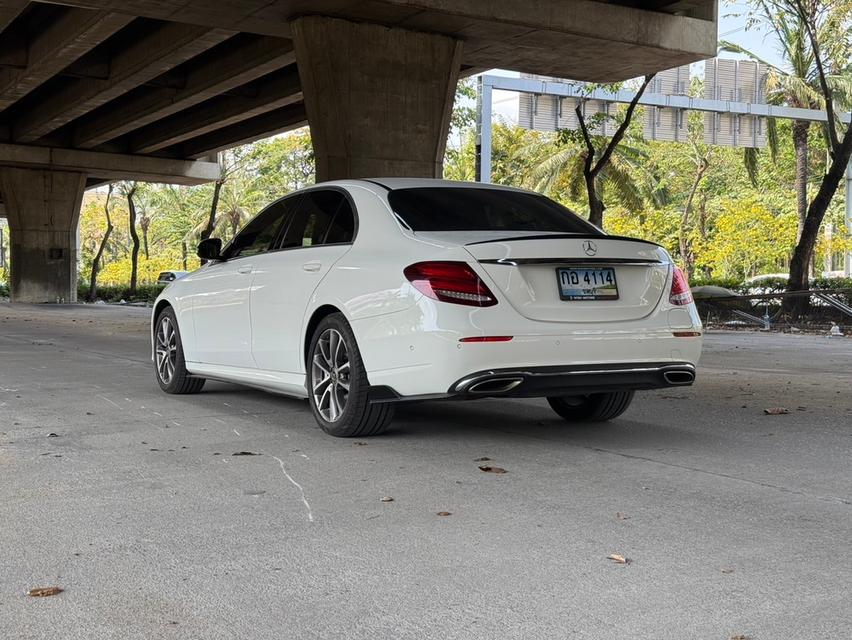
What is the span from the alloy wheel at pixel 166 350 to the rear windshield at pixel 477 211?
2.91 metres

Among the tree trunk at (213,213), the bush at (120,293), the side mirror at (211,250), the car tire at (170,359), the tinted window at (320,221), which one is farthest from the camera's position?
the bush at (120,293)

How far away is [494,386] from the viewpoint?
571 cm

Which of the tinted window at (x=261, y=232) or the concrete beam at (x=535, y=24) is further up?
the concrete beam at (x=535, y=24)

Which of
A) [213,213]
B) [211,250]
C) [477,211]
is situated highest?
[213,213]

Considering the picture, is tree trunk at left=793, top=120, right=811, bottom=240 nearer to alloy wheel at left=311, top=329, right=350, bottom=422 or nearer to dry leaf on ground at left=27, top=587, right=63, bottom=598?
alloy wheel at left=311, top=329, right=350, bottom=422

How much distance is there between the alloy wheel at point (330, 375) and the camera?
21.1 ft

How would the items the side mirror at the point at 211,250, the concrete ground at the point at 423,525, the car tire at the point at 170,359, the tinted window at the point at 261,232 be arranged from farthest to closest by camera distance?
the car tire at the point at 170,359
the side mirror at the point at 211,250
the tinted window at the point at 261,232
the concrete ground at the point at 423,525

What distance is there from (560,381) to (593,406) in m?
1.52

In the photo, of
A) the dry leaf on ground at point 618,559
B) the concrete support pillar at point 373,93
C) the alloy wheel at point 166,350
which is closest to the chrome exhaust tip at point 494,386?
the dry leaf on ground at point 618,559

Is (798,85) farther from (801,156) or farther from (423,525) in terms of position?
(423,525)

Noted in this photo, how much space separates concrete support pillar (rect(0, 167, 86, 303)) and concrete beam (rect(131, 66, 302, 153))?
4.16 metres

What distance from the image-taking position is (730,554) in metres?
3.87

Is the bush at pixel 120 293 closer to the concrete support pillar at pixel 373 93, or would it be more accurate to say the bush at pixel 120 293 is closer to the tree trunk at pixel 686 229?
the tree trunk at pixel 686 229

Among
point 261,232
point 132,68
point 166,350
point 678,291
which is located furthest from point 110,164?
point 678,291
